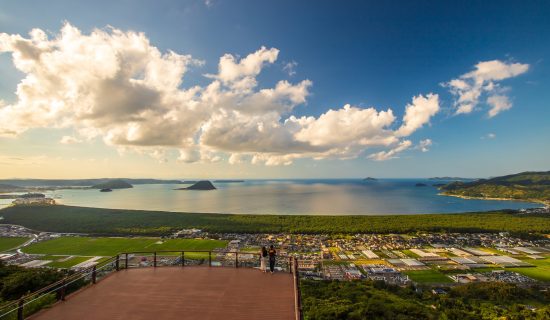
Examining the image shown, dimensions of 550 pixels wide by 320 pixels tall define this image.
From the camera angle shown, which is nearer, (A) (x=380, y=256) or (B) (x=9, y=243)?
(A) (x=380, y=256)

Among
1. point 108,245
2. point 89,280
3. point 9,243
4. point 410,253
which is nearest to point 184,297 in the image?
point 89,280

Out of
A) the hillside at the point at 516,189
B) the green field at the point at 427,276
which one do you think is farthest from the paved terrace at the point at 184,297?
the hillside at the point at 516,189

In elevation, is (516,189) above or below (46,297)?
below

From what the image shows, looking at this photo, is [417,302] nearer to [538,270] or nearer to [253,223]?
[538,270]

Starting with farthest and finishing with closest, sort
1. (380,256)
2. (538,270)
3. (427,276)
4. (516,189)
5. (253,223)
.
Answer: (516,189) → (253,223) → (380,256) → (538,270) → (427,276)

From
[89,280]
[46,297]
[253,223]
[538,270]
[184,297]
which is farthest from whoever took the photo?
[253,223]

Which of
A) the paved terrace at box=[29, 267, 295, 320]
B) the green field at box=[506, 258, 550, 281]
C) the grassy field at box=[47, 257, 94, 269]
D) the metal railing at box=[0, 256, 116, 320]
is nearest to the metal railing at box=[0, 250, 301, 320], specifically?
the metal railing at box=[0, 256, 116, 320]
